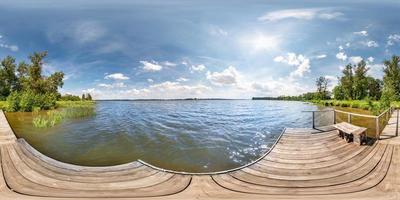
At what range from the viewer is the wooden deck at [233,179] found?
15.0 ft

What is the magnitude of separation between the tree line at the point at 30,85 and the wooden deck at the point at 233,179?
101 feet

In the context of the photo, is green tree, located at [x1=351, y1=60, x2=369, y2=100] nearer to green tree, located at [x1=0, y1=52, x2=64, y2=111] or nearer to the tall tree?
the tall tree

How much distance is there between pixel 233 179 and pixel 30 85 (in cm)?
5009

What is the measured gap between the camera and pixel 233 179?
536 centimetres

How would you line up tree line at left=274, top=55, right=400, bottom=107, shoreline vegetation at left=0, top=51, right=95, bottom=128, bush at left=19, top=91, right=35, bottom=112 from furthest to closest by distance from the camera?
1. tree line at left=274, top=55, right=400, bottom=107
2. bush at left=19, top=91, right=35, bottom=112
3. shoreline vegetation at left=0, top=51, right=95, bottom=128

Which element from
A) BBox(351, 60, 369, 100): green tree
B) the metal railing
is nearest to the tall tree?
BBox(351, 60, 369, 100): green tree

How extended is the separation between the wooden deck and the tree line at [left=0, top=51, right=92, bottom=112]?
3067 centimetres

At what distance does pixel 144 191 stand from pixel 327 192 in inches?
138

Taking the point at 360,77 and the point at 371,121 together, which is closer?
the point at 371,121

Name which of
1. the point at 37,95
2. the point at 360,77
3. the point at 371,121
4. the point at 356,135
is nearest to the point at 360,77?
the point at 360,77

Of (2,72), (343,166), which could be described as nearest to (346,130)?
(343,166)

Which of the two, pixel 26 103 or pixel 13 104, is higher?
Result: pixel 26 103

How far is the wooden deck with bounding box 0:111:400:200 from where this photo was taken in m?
A: 4.57

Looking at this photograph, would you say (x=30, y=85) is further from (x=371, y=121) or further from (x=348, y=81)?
(x=348, y=81)
